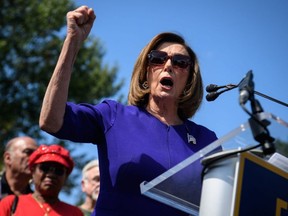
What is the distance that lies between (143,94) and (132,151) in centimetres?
61

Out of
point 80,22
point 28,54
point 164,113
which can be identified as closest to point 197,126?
point 164,113

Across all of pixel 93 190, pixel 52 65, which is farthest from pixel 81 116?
pixel 52 65

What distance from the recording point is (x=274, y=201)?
2.40 metres

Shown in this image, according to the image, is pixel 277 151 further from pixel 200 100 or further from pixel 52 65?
pixel 52 65

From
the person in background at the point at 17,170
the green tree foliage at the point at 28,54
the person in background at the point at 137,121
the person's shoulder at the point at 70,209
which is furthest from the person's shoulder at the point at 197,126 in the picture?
the green tree foliage at the point at 28,54

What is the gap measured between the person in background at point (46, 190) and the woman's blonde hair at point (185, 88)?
1.77m

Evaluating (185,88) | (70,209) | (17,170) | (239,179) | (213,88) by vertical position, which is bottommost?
(239,179)

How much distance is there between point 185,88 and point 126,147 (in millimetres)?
804

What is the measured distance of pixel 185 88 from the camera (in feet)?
13.0

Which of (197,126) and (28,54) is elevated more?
(28,54)

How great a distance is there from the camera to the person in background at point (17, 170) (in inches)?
245

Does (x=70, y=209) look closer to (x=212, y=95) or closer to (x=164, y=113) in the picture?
(x=164, y=113)

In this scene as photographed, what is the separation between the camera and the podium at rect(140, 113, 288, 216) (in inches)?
90.7

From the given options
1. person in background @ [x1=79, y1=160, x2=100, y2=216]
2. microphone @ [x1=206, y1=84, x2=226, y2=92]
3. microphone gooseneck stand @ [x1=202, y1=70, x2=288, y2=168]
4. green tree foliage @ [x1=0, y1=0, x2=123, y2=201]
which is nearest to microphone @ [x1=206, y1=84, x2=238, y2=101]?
microphone @ [x1=206, y1=84, x2=226, y2=92]
